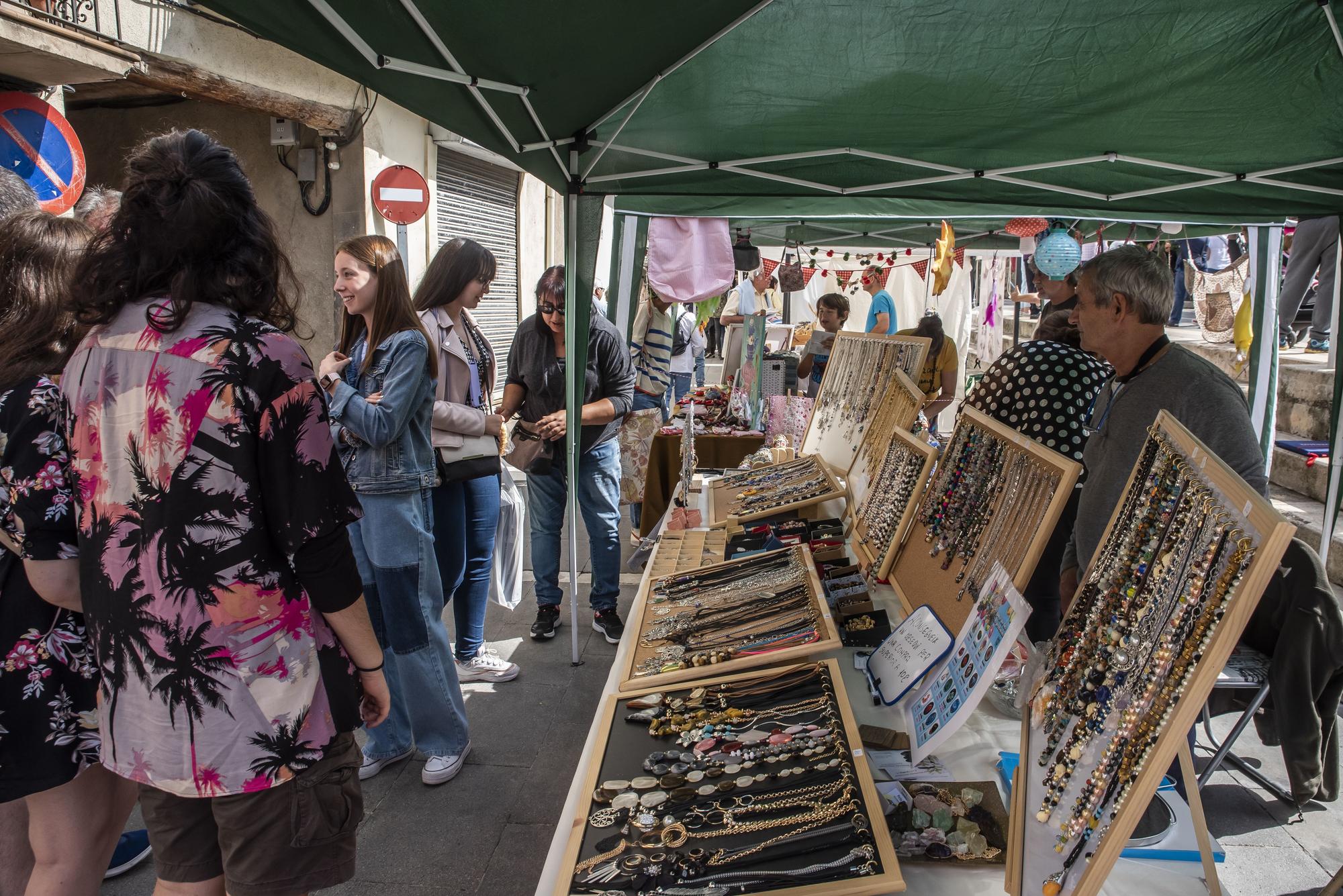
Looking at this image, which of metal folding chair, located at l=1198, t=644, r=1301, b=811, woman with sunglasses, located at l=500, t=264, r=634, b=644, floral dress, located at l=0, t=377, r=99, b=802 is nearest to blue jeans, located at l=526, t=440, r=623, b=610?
woman with sunglasses, located at l=500, t=264, r=634, b=644

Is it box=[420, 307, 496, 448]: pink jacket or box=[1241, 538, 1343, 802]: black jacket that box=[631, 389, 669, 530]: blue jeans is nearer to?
box=[420, 307, 496, 448]: pink jacket

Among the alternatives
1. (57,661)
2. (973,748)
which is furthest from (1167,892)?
(57,661)

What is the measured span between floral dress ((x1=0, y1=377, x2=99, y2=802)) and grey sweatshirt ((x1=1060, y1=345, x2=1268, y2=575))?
7.93 feet

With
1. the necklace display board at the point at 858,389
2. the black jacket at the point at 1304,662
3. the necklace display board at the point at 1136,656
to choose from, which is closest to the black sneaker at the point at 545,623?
the necklace display board at the point at 858,389

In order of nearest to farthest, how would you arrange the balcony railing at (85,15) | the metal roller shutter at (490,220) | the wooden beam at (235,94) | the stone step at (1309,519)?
1. the stone step at (1309,519)
2. the balcony railing at (85,15)
3. the wooden beam at (235,94)
4. the metal roller shutter at (490,220)

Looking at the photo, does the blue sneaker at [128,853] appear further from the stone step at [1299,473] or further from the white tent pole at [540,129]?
the stone step at [1299,473]

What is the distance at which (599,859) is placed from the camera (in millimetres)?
1285

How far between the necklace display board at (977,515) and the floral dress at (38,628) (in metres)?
1.75

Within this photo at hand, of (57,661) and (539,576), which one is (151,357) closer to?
(57,661)

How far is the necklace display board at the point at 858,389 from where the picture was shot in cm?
308

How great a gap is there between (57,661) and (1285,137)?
4.16 m

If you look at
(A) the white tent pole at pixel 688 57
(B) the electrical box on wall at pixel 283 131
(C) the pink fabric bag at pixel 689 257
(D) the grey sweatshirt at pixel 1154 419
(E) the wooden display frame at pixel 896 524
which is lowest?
(E) the wooden display frame at pixel 896 524

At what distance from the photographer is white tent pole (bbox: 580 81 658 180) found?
8.13ft

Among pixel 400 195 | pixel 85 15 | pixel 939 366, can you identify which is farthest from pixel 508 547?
pixel 85 15
